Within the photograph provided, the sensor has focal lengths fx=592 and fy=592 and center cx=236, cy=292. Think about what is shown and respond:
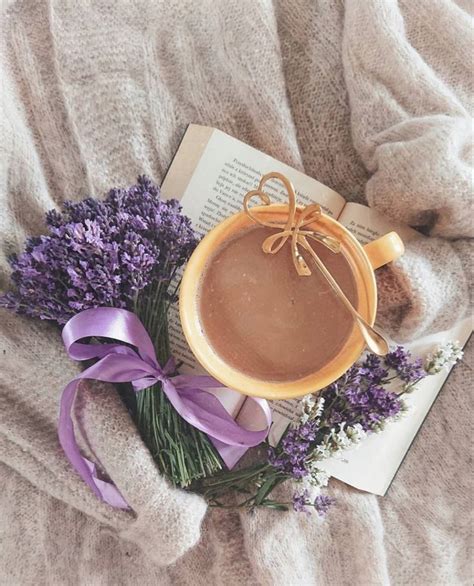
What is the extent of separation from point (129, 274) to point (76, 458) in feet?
0.74

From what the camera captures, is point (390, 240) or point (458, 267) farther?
point (458, 267)

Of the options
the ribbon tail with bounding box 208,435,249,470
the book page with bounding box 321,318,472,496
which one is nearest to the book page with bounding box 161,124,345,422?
the ribbon tail with bounding box 208,435,249,470

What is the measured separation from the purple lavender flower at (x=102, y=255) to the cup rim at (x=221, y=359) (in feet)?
0.10

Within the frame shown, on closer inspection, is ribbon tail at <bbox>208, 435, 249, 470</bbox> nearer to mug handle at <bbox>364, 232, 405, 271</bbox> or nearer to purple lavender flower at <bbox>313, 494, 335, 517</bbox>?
purple lavender flower at <bbox>313, 494, 335, 517</bbox>

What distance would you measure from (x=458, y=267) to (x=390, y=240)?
0.15 metres

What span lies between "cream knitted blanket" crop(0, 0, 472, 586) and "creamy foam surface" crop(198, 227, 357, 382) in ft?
0.39

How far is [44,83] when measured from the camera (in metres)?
0.74

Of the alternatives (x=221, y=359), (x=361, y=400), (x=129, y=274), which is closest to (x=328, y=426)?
(x=361, y=400)

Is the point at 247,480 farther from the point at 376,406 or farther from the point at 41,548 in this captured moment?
the point at 41,548

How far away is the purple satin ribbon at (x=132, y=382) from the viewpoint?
593 mm

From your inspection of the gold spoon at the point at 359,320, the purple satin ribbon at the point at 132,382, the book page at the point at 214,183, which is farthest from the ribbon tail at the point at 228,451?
the gold spoon at the point at 359,320

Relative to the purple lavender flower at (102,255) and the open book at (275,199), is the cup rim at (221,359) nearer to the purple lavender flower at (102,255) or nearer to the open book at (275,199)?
the purple lavender flower at (102,255)

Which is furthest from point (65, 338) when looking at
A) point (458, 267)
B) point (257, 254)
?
point (458, 267)

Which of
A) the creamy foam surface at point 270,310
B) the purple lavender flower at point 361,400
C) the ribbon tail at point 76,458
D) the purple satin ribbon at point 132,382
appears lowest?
the ribbon tail at point 76,458
